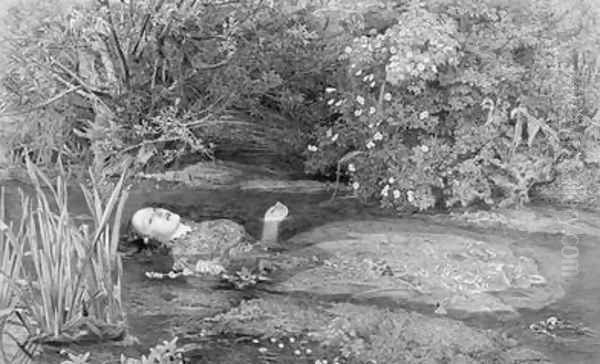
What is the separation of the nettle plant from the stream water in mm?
594

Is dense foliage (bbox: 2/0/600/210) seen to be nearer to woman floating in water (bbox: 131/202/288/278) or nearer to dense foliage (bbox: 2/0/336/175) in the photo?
dense foliage (bbox: 2/0/336/175)

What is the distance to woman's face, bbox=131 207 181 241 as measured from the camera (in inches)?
289

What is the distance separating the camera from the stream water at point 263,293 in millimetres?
5309

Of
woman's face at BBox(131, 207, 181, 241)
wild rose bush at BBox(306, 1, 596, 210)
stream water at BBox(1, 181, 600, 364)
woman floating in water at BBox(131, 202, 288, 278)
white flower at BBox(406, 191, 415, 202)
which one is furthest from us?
wild rose bush at BBox(306, 1, 596, 210)

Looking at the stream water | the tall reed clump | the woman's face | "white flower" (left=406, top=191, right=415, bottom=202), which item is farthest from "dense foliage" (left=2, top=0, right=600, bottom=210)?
the tall reed clump

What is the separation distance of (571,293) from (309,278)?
6.69 ft

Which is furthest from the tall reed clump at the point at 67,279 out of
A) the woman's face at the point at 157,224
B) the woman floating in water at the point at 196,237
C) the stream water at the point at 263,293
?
the woman's face at the point at 157,224

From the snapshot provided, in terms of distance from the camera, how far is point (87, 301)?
5164 millimetres

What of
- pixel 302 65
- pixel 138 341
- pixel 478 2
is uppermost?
pixel 478 2

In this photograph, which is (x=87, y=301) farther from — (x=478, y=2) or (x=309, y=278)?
(x=478, y=2)

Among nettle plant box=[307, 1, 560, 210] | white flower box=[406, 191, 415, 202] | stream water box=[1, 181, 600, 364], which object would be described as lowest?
stream water box=[1, 181, 600, 364]

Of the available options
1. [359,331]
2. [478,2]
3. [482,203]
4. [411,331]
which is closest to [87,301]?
[359,331]

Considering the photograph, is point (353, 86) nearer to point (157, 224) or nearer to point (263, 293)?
point (157, 224)

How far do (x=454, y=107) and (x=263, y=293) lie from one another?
3.21 m
